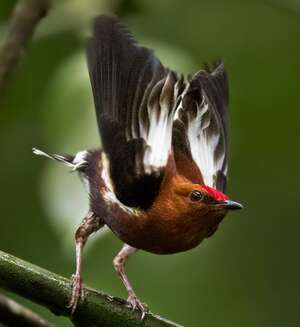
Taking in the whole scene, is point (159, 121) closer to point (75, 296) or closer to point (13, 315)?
point (75, 296)

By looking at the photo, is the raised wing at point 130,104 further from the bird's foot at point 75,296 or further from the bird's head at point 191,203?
the bird's foot at point 75,296

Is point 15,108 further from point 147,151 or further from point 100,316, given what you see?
point 100,316

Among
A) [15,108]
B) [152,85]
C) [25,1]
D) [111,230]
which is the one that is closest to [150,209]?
[111,230]

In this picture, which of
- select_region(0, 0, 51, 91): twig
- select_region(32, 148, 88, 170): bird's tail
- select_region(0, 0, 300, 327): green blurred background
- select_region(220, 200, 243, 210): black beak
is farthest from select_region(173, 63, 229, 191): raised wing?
select_region(0, 0, 51, 91): twig

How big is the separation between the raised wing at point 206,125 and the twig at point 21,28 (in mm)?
651

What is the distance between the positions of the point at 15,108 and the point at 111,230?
4.41 feet

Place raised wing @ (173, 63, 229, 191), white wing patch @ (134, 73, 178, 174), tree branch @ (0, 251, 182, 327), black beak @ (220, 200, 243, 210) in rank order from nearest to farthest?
tree branch @ (0, 251, 182, 327) → white wing patch @ (134, 73, 178, 174) → black beak @ (220, 200, 243, 210) → raised wing @ (173, 63, 229, 191)

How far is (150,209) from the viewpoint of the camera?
3.78 metres

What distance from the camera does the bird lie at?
3660mm

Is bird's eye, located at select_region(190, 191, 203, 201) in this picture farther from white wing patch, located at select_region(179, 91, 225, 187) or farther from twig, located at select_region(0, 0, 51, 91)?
twig, located at select_region(0, 0, 51, 91)

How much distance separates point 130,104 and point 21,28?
1.94ft

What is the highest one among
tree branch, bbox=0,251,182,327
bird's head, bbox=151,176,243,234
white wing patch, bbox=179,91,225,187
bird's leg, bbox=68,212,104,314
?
white wing patch, bbox=179,91,225,187

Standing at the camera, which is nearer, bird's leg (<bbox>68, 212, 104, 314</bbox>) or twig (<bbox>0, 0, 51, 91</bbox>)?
twig (<bbox>0, 0, 51, 91</bbox>)

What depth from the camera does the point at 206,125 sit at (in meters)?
4.08
